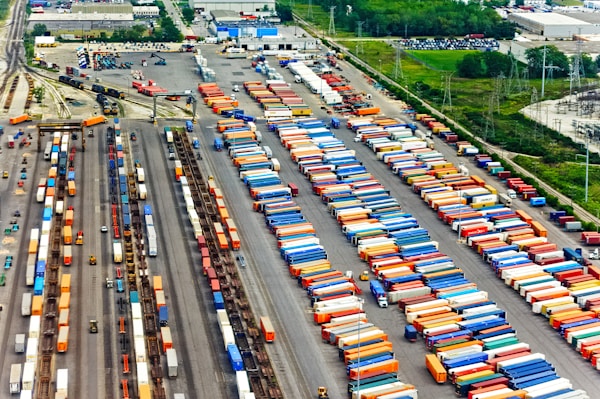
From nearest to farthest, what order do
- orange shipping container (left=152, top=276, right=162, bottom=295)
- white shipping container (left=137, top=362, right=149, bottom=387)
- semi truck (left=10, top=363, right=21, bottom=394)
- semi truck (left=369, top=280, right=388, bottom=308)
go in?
semi truck (left=10, top=363, right=21, bottom=394) → white shipping container (left=137, top=362, right=149, bottom=387) → orange shipping container (left=152, top=276, right=162, bottom=295) → semi truck (left=369, top=280, right=388, bottom=308)

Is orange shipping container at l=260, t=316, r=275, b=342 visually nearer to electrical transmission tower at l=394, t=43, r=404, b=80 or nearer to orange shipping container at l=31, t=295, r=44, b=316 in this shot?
orange shipping container at l=31, t=295, r=44, b=316

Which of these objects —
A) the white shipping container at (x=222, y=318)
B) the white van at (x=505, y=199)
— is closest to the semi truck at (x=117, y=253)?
the white shipping container at (x=222, y=318)

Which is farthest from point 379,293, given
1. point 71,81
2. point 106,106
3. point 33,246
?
point 71,81

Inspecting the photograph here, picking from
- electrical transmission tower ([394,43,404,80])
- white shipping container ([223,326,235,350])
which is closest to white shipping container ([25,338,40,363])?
white shipping container ([223,326,235,350])

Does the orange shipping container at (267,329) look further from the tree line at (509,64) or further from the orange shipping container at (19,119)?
the tree line at (509,64)

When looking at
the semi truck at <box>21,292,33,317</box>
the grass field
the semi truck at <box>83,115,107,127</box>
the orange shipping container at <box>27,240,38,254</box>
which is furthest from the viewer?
the grass field

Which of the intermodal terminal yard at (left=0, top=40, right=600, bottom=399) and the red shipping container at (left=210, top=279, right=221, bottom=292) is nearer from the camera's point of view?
the intermodal terminal yard at (left=0, top=40, right=600, bottom=399)

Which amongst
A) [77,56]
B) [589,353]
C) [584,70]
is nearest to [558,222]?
[589,353]

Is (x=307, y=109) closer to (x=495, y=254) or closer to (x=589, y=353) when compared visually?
(x=495, y=254)
